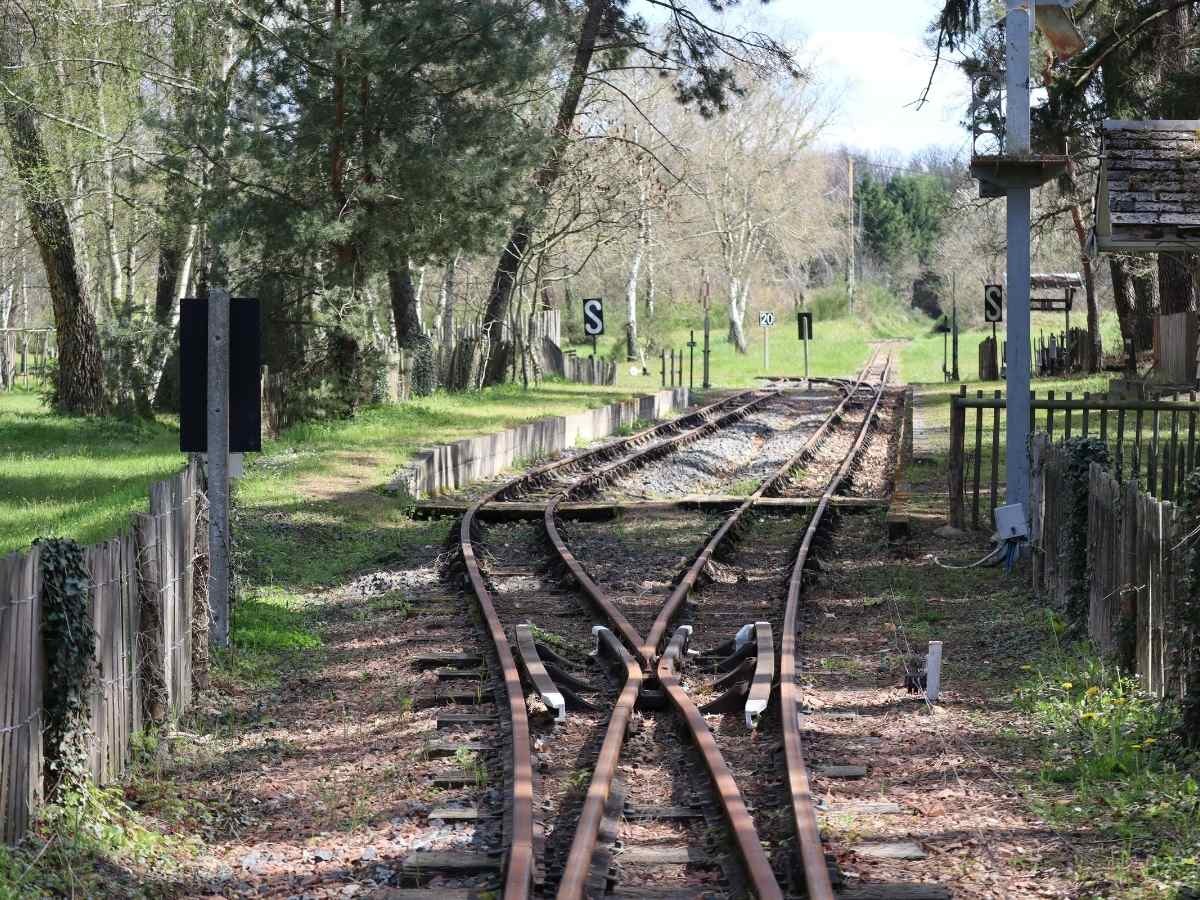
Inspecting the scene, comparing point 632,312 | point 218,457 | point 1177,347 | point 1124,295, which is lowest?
point 218,457

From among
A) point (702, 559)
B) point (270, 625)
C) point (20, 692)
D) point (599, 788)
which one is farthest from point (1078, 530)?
point (20, 692)

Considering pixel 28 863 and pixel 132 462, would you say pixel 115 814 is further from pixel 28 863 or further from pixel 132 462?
pixel 132 462

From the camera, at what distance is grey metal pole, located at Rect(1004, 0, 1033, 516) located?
13.4 meters

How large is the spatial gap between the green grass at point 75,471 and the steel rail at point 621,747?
123 inches

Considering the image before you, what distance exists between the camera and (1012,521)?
1299 cm

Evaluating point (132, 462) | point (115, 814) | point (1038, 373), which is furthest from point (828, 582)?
point (1038, 373)

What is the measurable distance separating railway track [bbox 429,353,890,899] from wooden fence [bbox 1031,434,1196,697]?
73.9 inches

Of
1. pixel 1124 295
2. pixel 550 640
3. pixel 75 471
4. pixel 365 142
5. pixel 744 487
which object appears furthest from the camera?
pixel 1124 295

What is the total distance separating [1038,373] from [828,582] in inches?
1438

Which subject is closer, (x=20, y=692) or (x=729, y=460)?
(x=20, y=692)

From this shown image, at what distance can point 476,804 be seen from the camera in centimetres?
678

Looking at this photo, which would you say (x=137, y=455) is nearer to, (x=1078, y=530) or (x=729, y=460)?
(x=729, y=460)

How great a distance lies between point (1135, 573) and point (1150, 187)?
9.61 m

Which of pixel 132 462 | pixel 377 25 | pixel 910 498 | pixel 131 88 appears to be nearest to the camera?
pixel 910 498
